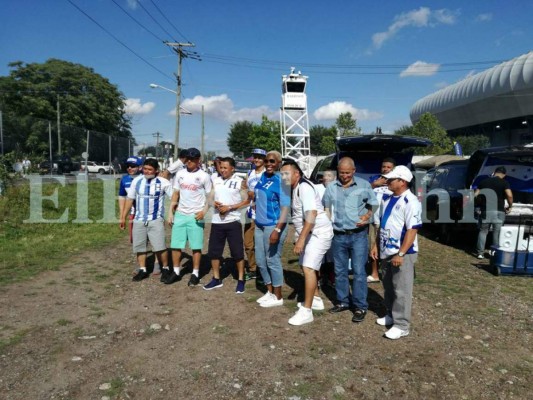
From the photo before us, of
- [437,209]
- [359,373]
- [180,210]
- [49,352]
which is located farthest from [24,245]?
[437,209]

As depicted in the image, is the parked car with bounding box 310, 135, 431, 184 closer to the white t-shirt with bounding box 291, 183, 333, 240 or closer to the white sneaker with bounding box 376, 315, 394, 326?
the white t-shirt with bounding box 291, 183, 333, 240

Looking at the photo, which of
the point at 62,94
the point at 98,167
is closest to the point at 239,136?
the point at 62,94

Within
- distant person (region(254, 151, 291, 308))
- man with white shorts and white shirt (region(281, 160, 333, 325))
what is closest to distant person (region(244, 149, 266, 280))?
distant person (region(254, 151, 291, 308))

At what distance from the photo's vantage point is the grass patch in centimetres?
691

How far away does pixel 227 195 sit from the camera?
5527 mm

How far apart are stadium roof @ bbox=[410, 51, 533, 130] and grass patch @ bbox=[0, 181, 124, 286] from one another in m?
53.8

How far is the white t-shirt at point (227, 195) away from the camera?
5504 mm

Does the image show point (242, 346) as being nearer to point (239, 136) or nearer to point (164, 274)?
→ point (164, 274)

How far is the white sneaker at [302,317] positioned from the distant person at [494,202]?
4.55 m

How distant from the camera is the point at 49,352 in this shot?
3703 millimetres

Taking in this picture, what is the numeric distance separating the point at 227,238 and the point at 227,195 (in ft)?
2.00

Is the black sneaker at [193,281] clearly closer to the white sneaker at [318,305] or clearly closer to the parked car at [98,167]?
the white sneaker at [318,305]

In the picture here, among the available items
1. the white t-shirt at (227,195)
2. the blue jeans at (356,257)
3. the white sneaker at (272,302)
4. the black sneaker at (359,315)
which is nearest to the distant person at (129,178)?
the white t-shirt at (227,195)

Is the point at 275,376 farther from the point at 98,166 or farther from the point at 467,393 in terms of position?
the point at 98,166
